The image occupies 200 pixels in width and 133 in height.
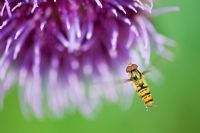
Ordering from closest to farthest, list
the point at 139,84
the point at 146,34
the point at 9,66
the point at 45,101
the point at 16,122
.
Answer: the point at 139,84
the point at 146,34
the point at 9,66
the point at 45,101
the point at 16,122

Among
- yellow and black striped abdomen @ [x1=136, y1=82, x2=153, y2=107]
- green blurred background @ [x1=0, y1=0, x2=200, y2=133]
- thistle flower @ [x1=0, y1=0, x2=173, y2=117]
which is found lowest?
yellow and black striped abdomen @ [x1=136, y1=82, x2=153, y2=107]

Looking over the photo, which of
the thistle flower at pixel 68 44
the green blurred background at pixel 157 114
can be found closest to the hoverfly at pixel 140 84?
the thistle flower at pixel 68 44

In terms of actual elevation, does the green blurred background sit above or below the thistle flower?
above

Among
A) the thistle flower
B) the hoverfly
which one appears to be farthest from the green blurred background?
the hoverfly

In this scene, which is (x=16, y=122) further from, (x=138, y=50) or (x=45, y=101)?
(x=138, y=50)

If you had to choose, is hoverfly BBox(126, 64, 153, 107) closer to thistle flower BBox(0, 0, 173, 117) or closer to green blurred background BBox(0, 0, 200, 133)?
thistle flower BBox(0, 0, 173, 117)

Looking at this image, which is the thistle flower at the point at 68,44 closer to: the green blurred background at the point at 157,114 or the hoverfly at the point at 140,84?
the hoverfly at the point at 140,84

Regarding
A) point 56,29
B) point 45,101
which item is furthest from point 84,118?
point 56,29
